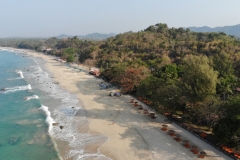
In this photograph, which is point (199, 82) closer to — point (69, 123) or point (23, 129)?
point (69, 123)

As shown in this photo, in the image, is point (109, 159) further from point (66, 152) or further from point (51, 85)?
point (51, 85)

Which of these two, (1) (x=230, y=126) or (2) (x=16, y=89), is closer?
(1) (x=230, y=126)

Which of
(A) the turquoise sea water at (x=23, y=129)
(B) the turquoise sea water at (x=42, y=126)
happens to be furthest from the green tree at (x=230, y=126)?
(A) the turquoise sea water at (x=23, y=129)

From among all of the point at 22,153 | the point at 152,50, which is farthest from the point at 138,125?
the point at 152,50

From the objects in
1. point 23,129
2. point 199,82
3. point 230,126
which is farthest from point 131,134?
point 23,129

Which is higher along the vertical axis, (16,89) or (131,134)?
(16,89)

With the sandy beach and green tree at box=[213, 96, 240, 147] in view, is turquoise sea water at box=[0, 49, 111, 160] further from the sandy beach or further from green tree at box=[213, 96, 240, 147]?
green tree at box=[213, 96, 240, 147]

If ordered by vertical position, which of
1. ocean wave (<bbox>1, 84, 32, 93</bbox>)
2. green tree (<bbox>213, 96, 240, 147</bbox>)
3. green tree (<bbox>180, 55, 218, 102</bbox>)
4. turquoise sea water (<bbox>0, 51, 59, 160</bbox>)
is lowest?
turquoise sea water (<bbox>0, 51, 59, 160</bbox>)

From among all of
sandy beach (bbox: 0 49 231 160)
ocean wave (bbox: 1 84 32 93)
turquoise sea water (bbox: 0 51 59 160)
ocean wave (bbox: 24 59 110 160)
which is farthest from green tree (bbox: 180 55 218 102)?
ocean wave (bbox: 1 84 32 93)
